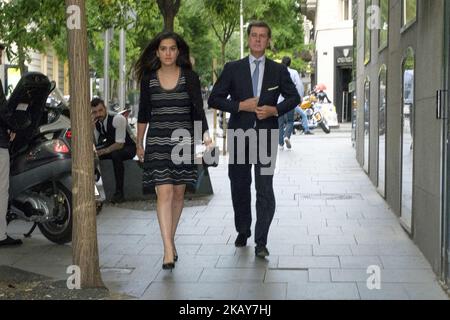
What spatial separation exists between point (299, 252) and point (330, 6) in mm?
33091

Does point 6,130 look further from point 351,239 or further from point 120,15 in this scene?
point 120,15

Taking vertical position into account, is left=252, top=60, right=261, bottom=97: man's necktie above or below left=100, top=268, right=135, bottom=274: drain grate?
above

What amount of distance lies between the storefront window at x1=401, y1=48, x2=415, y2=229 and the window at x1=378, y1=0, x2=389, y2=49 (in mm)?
2074

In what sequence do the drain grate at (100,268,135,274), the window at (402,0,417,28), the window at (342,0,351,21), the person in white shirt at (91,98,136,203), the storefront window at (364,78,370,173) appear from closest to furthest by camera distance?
the drain grate at (100,268,135,274) → the window at (402,0,417,28) → the person in white shirt at (91,98,136,203) → the storefront window at (364,78,370,173) → the window at (342,0,351,21)

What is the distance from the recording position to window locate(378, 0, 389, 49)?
1013cm

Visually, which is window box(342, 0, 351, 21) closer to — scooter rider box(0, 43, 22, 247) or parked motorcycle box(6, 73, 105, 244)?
parked motorcycle box(6, 73, 105, 244)

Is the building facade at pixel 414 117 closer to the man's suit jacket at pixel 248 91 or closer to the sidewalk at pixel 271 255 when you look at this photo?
the sidewalk at pixel 271 255

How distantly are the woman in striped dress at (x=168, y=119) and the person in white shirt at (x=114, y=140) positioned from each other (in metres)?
3.69

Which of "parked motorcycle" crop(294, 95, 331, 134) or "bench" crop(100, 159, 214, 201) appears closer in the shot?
"bench" crop(100, 159, 214, 201)

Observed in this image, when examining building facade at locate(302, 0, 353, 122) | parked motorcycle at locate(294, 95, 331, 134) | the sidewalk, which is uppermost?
building facade at locate(302, 0, 353, 122)

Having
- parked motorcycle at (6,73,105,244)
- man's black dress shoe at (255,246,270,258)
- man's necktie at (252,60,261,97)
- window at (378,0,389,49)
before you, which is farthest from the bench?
man's black dress shoe at (255,246,270,258)

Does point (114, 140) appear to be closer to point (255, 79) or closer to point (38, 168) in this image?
point (38, 168)

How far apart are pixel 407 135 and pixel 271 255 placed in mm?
1892

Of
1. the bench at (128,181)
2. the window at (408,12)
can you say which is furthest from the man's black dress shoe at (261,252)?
the bench at (128,181)
